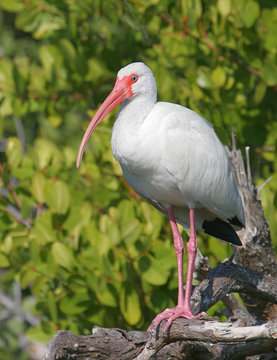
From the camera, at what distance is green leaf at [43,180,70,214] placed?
516 centimetres

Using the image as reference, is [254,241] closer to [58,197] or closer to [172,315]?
[172,315]

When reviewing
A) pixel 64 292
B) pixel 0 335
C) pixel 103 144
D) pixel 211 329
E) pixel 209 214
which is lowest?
pixel 0 335

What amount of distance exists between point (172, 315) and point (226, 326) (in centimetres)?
63

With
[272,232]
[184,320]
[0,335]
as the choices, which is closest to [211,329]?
[184,320]

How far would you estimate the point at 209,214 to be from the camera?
449 centimetres

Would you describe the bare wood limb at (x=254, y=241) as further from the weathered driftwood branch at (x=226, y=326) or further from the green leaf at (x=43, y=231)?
the green leaf at (x=43, y=231)

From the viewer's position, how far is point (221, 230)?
14.4 feet

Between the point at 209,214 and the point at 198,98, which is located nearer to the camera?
the point at 209,214

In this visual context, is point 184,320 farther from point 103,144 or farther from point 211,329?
point 103,144

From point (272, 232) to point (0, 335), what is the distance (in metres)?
3.68

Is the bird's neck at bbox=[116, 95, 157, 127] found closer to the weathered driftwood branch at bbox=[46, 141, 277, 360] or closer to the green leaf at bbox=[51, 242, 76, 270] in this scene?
the weathered driftwood branch at bbox=[46, 141, 277, 360]

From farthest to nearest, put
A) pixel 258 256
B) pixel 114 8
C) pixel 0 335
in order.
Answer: pixel 0 335
pixel 114 8
pixel 258 256

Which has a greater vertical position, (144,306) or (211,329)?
(211,329)

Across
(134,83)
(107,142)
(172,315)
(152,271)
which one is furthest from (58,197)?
(172,315)
